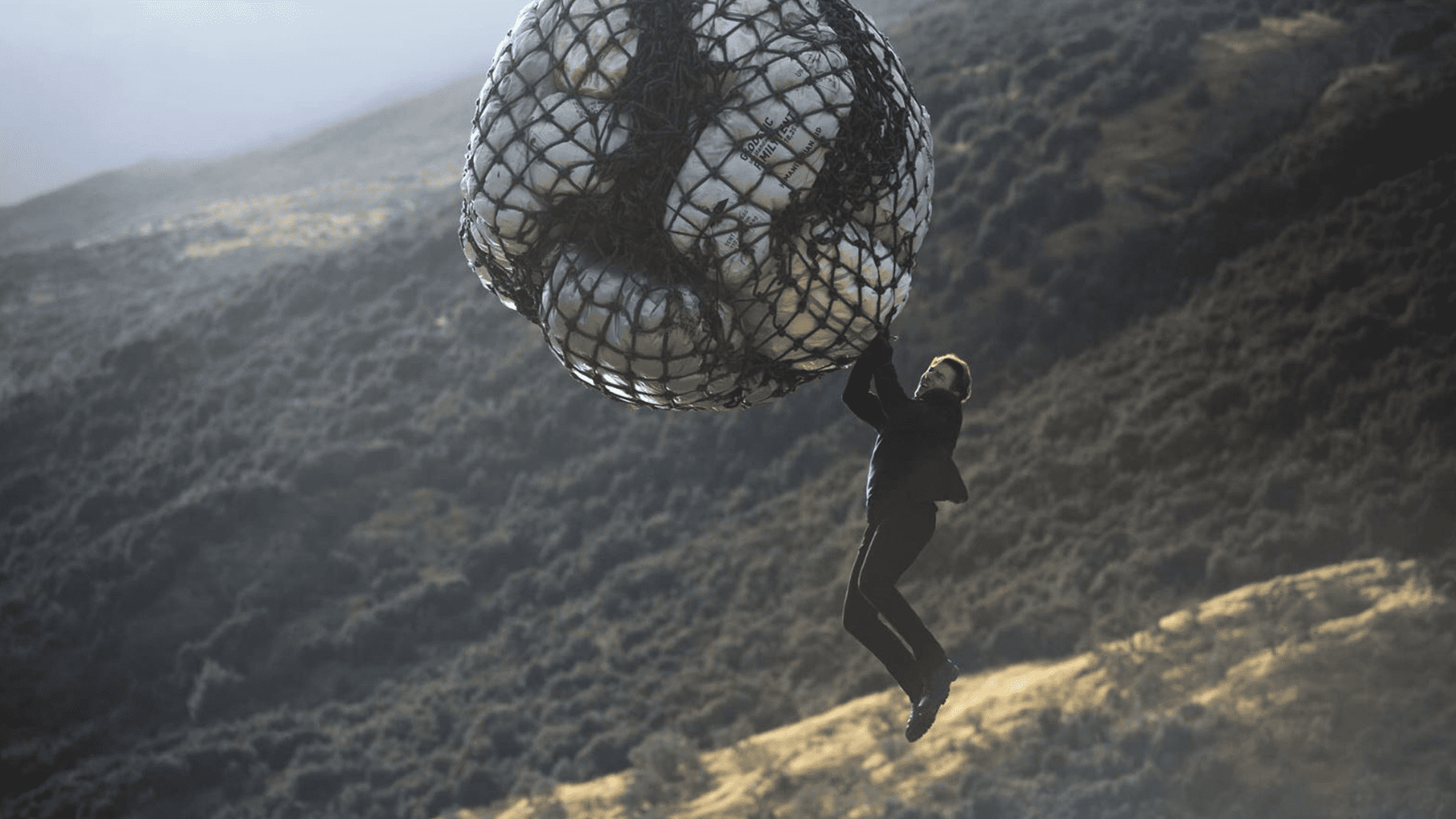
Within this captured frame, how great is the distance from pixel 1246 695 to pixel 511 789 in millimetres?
7814

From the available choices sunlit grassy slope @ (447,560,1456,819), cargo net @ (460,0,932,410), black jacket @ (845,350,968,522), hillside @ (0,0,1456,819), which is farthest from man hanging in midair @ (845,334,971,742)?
hillside @ (0,0,1456,819)

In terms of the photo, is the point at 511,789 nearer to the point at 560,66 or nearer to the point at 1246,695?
the point at 1246,695

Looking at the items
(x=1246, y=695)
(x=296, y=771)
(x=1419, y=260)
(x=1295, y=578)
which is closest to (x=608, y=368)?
(x=1246, y=695)

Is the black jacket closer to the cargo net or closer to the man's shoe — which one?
the cargo net

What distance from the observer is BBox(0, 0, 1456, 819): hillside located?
13.0m

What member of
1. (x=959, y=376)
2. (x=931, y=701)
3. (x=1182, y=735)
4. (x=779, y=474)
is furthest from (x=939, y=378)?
(x=779, y=474)

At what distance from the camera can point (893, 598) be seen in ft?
8.43

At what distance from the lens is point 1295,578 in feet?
36.6

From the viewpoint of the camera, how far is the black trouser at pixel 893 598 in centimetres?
251

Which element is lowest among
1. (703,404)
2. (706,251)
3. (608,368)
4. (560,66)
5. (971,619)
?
(971,619)

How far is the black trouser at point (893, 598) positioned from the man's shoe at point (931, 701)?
24 millimetres

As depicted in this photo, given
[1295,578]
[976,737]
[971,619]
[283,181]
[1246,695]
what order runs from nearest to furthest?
[1246,695]
[976,737]
[1295,578]
[971,619]
[283,181]

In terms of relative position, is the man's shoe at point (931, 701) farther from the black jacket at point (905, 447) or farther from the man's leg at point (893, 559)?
the black jacket at point (905, 447)

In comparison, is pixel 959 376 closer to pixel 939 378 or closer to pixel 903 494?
pixel 939 378
